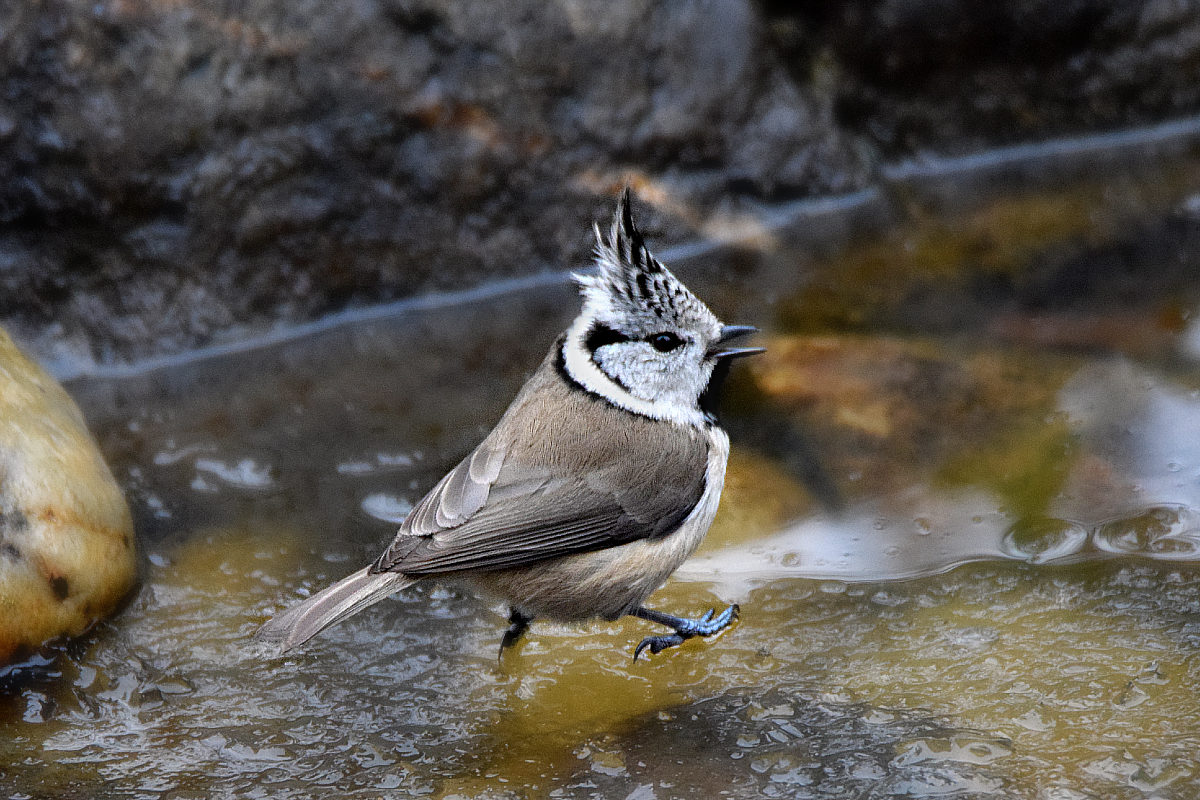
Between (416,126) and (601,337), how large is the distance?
191 cm

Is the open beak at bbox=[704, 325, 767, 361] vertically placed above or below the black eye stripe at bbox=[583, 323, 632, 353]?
below

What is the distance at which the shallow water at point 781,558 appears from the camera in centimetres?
301

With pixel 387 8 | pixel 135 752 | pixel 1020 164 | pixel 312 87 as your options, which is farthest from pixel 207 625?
pixel 1020 164

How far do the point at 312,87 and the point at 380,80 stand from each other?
276 millimetres

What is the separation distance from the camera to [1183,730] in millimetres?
2844

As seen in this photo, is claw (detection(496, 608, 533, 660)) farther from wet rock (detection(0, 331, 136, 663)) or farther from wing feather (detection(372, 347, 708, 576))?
wet rock (detection(0, 331, 136, 663))

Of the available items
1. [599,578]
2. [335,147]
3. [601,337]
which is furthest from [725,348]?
[335,147]

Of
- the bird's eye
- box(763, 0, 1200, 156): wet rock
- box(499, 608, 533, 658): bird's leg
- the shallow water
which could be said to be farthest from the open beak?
box(763, 0, 1200, 156): wet rock

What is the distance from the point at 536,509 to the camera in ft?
11.0

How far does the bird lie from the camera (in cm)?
330

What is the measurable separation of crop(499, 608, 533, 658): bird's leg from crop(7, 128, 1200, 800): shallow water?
0.20 feet

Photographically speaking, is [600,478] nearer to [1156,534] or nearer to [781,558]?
[781,558]

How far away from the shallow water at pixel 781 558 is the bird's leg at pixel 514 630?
2.4 inches

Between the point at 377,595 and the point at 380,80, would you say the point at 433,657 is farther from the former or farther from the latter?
the point at 380,80
